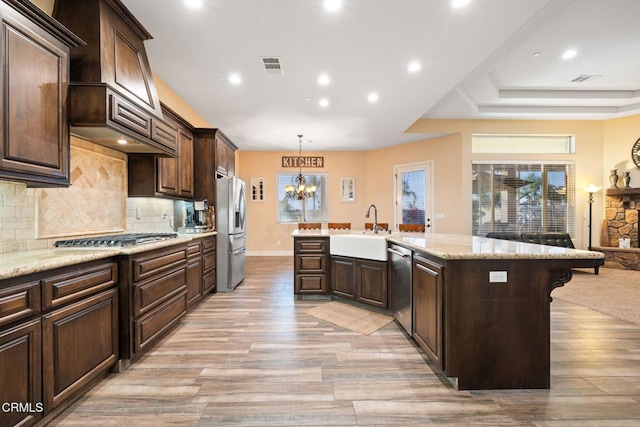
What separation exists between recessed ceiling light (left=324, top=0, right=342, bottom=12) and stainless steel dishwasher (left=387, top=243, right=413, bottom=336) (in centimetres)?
219

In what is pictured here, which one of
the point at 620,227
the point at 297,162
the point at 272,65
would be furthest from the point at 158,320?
the point at 620,227

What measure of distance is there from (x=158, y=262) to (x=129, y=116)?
1.26 m

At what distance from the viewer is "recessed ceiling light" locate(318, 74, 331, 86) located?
3.56 meters

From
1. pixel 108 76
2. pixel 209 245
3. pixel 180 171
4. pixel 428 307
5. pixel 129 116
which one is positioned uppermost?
pixel 108 76

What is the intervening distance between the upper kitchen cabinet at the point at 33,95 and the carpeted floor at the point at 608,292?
18.0 ft

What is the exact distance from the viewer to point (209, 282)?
402cm

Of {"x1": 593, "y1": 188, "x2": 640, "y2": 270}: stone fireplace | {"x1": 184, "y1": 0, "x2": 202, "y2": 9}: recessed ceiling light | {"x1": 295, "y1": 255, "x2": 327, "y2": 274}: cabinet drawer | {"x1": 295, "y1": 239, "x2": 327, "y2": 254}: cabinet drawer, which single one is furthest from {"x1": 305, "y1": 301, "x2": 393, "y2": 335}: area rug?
{"x1": 593, "y1": 188, "x2": 640, "y2": 270}: stone fireplace

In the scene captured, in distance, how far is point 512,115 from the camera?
575 centimetres

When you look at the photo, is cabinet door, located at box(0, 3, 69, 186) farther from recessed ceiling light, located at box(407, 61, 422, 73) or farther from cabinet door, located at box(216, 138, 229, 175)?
recessed ceiling light, located at box(407, 61, 422, 73)

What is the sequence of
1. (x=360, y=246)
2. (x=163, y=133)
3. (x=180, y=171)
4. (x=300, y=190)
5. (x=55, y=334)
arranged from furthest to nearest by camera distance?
(x=300, y=190) < (x=180, y=171) < (x=360, y=246) < (x=163, y=133) < (x=55, y=334)

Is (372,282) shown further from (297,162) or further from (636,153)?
(636,153)

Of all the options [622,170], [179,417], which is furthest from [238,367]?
[622,170]

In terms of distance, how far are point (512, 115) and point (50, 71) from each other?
23.0ft

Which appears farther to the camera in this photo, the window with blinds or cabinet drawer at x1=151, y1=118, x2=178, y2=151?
the window with blinds
